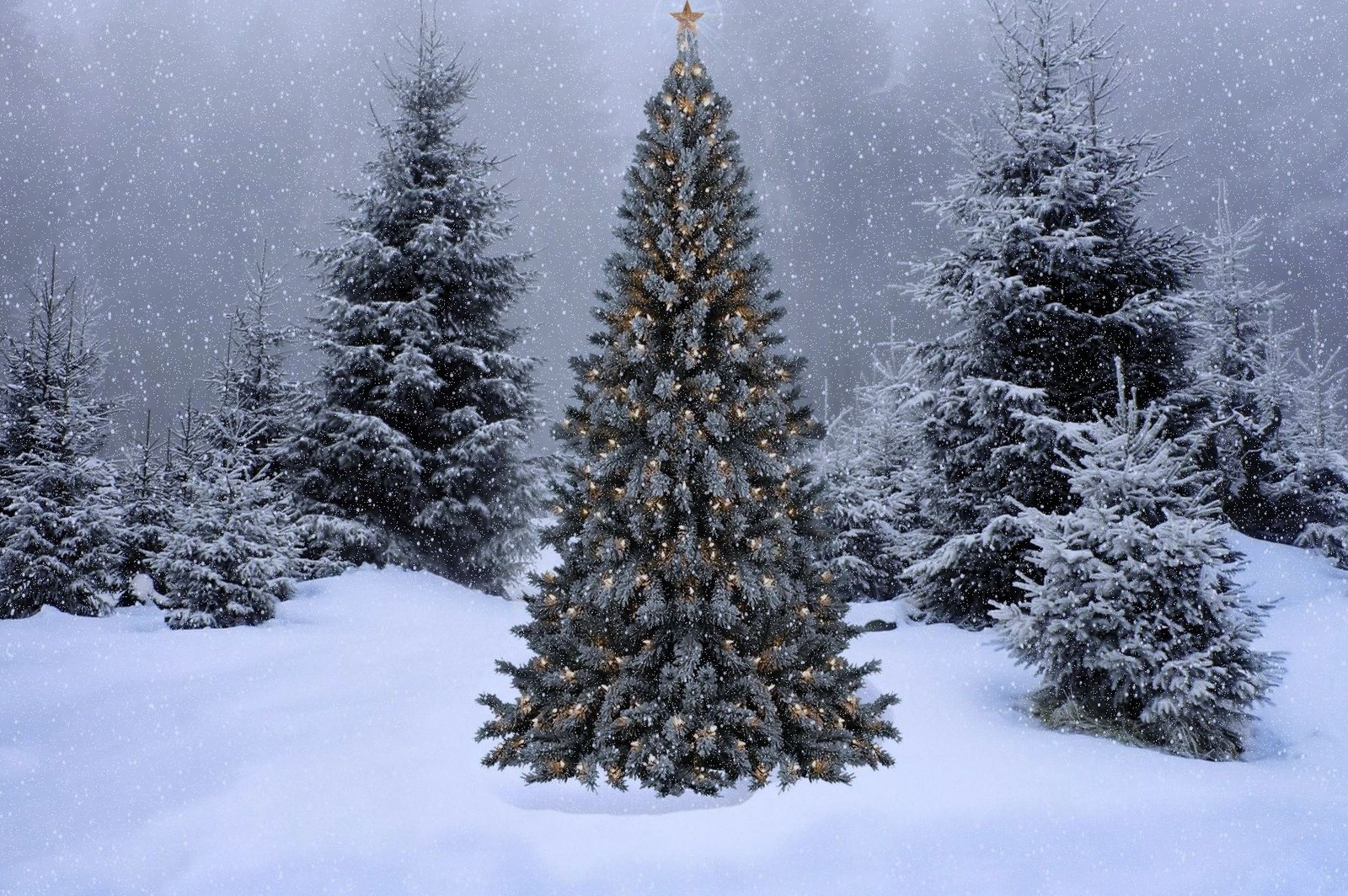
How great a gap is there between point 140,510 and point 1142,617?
16.3 metres

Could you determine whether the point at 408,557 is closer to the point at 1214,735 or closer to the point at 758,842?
the point at 758,842

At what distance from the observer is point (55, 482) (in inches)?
464

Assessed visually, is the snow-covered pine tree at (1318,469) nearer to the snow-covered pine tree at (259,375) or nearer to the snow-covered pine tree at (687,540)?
the snow-covered pine tree at (687,540)

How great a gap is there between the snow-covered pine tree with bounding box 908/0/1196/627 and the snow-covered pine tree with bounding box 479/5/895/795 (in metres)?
6.39

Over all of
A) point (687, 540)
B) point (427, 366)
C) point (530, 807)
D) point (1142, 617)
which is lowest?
point (530, 807)

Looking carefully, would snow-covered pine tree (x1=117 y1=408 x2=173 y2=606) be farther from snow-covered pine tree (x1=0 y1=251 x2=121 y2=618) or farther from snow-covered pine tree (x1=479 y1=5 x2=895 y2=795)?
snow-covered pine tree (x1=479 y1=5 x2=895 y2=795)

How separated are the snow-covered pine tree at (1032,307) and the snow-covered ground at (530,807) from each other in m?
4.34

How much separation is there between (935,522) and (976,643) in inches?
106

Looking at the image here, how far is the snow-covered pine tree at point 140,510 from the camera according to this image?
13.2 m

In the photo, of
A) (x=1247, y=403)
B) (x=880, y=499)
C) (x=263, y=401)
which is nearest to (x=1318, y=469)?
(x=1247, y=403)

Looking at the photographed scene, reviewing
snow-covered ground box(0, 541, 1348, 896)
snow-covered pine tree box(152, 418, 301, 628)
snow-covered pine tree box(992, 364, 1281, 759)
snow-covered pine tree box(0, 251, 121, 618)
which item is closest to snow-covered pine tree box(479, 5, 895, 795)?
snow-covered ground box(0, 541, 1348, 896)

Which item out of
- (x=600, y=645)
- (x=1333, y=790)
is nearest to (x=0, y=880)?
(x=600, y=645)

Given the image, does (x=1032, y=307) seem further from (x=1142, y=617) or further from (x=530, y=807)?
(x=530, y=807)

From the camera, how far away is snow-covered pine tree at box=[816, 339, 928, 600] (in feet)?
44.0
